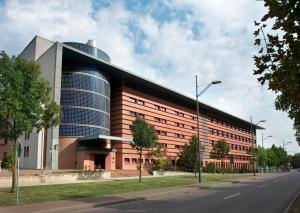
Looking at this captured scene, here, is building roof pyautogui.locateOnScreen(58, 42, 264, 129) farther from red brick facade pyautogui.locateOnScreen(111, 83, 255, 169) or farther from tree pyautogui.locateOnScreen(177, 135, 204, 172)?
tree pyautogui.locateOnScreen(177, 135, 204, 172)

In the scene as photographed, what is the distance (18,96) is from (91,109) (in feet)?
139

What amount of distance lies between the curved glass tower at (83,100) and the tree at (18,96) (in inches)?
1471

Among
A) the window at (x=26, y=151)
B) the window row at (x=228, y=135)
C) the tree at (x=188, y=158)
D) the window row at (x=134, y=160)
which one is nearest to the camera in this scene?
the window at (x=26, y=151)

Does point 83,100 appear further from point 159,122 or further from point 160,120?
point 160,120

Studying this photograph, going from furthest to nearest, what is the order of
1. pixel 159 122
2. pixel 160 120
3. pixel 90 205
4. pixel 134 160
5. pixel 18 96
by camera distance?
pixel 160 120
pixel 159 122
pixel 134 160
pixel 18 96
pixel 90 205

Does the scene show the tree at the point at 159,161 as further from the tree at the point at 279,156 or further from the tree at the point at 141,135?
the tree at the point at 279,156

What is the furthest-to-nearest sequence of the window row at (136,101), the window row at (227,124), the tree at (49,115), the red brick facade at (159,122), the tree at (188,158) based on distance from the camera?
the window row at (227,124)
the window row at (136,101)
the red brick facade at (159,122)
the tree at (188,158)
the tree at (49,115)

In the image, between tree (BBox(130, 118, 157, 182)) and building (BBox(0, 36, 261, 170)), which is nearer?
tree (BBox(130, 118, 157, 182))

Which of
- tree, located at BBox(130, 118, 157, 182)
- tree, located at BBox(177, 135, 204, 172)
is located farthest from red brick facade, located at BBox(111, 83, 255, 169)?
tree, located at BBox(130, 118, 157, 182)

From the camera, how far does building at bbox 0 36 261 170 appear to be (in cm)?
5803

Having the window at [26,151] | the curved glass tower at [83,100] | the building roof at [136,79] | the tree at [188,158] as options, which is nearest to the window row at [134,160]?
the tree at [188,158]

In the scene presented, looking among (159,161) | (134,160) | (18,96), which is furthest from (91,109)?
(18,96)

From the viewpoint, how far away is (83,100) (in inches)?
2514

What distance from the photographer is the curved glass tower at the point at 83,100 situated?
62.6 m
